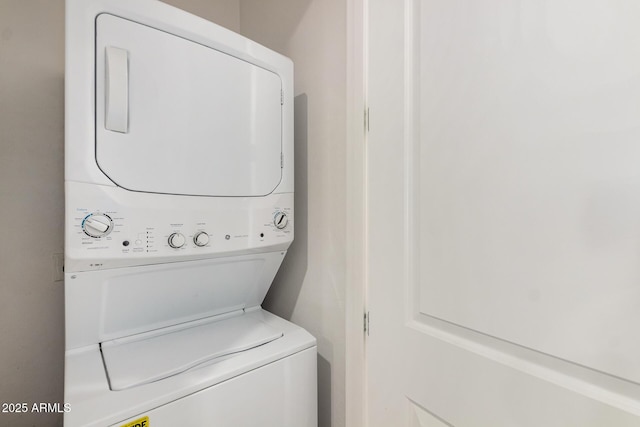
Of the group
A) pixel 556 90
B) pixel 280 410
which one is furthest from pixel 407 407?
pixel 556 90

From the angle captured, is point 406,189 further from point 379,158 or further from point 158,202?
point 158,202

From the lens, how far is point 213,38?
1082 millimetres

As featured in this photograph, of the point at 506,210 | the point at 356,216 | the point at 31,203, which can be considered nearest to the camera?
the point at 506,210

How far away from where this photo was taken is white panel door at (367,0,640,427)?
1.99 ft

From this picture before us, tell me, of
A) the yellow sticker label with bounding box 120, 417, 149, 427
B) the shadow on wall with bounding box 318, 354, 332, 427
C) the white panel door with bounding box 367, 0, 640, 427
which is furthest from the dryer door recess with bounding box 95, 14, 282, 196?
the shadow on wall with bounding box 318, 354, 332, 427

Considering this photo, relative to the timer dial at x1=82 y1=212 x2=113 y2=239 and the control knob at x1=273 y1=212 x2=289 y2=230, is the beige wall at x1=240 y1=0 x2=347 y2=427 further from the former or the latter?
the timer dial at x1=82 y1=212 x2=113 y2=239

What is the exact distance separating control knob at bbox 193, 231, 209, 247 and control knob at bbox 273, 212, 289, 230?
28 centimetres

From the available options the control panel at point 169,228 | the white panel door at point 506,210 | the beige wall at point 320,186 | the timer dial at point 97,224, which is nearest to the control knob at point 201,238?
the control panel at point 169,228

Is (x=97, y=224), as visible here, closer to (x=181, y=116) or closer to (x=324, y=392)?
(x=181, y=116)

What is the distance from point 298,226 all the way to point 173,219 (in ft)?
1.99

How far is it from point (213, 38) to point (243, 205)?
0.60 m

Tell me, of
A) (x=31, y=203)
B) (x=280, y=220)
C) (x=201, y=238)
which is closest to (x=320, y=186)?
(x=280, y=220)

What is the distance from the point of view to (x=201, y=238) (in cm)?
105

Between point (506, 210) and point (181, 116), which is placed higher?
point (181, 116)
